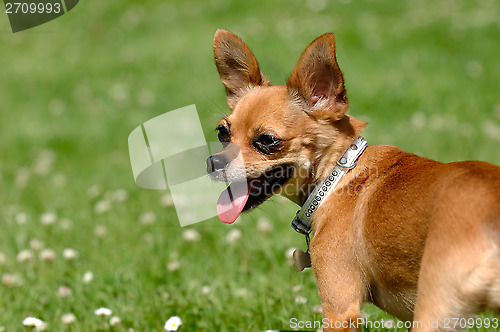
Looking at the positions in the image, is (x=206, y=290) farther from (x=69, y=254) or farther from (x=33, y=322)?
(x=69, y=254)

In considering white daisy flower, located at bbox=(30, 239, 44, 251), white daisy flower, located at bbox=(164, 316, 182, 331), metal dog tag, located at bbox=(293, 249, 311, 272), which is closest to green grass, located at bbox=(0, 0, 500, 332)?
white daisy flower, located at bbox=(30, 239, 44, 251)

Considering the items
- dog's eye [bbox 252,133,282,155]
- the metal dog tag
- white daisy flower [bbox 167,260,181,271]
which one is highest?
dog's eye [bbox 252,133,282,155]

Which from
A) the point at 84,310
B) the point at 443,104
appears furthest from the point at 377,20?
the point at 84,310

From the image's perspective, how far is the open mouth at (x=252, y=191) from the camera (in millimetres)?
2900

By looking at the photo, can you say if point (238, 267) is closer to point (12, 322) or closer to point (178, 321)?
point (178, 321)

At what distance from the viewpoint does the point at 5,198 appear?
6.05m

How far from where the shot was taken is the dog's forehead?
2932 millimetres

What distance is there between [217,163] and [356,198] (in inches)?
27.0

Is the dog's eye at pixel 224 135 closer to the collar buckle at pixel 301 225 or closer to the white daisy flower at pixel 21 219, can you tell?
the collar buckle at pixel 301 225

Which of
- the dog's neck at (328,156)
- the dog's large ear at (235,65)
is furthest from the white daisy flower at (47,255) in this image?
the dog's neck at (328,156)

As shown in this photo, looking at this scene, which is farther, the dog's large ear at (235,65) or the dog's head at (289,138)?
the dog's large ear at (235,65)

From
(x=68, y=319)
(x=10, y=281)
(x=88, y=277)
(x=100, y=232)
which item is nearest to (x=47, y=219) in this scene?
(x=100, y=232)

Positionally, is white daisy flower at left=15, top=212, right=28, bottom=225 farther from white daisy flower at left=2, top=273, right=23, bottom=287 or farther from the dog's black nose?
the dog's black nose

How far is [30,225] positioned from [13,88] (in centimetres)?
498
